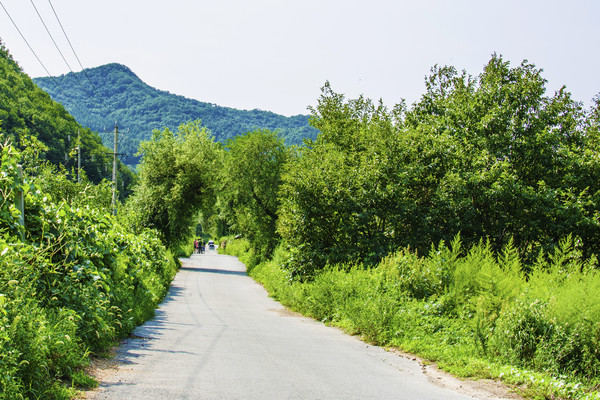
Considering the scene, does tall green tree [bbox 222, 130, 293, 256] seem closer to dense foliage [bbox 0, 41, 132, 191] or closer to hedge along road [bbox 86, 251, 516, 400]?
hedge along road [bbox 86, 251, 516, 400]

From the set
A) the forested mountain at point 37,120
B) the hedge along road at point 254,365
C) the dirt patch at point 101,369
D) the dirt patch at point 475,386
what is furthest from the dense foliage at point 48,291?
the forested mountain at point 37,120

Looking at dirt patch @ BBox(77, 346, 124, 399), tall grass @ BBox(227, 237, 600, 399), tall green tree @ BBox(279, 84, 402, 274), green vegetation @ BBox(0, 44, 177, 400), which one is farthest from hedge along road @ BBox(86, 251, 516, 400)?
tall green tree @ BBox(279, 84, 402, 274)

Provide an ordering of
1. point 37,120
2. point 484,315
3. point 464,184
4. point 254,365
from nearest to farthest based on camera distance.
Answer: point 254,365 < point 484,315 < point 464,184 < point 37,120

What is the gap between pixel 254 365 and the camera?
26.7ft

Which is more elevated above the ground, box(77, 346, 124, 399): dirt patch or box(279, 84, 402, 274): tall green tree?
box(279, 84, 402, 274): tall green tree

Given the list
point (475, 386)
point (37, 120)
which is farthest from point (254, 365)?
point (37, 120)

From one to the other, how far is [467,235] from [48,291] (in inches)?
705

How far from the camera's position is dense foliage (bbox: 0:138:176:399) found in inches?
204

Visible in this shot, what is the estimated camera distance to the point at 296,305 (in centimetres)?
1862

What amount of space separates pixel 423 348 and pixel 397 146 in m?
11.3

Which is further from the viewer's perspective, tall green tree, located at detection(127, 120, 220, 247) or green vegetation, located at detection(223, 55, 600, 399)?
tall green tree, located at detection(127, 120, 220, 247)

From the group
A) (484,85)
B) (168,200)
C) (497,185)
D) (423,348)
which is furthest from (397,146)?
(168,200)

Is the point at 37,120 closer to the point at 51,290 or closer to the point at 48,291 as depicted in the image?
the point at 48,291

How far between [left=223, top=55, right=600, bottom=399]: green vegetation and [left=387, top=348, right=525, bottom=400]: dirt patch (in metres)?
0.22
